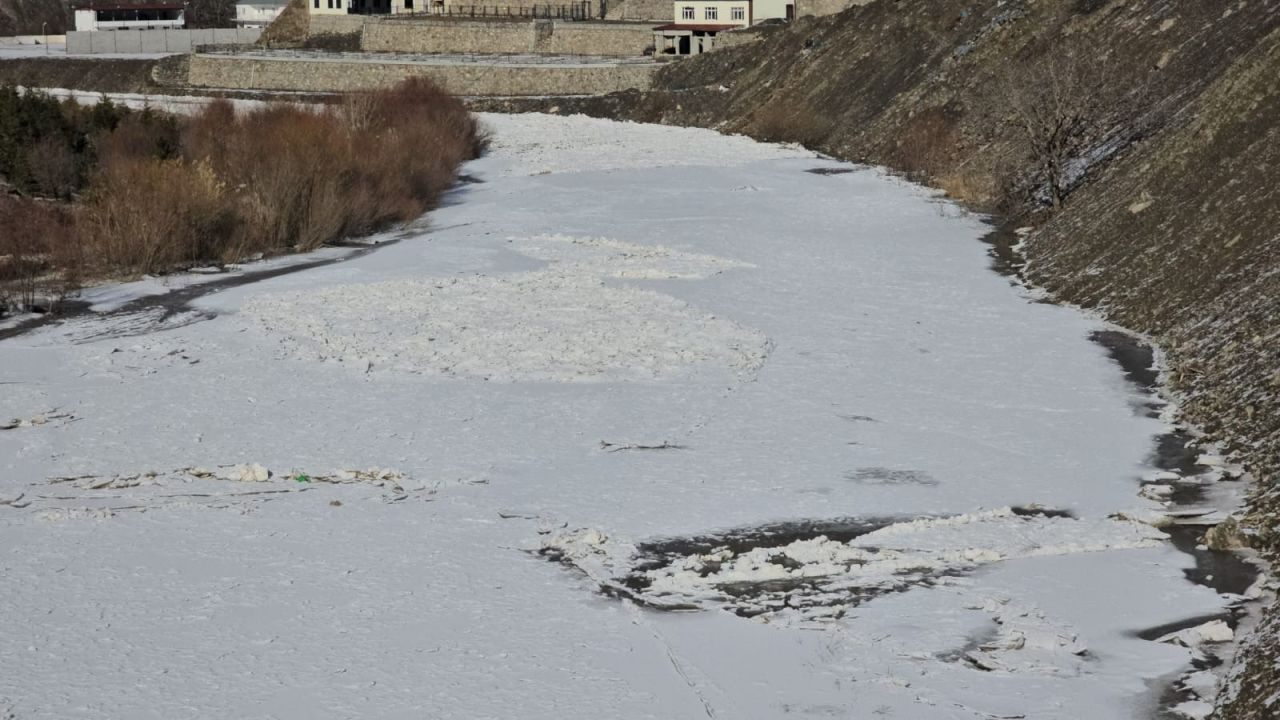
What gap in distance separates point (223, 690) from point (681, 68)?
6412cm

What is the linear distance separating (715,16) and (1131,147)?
54.2 meters

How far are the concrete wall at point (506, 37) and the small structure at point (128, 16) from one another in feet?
85.8

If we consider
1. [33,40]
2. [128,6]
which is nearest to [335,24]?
[128,6]

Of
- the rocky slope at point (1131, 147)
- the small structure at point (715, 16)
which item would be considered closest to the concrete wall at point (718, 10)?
the small structure at point (715, 16)

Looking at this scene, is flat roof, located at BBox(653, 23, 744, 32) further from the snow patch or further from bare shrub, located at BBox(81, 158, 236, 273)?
the snow patch

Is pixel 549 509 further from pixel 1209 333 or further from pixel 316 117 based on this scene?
pixel 316 117

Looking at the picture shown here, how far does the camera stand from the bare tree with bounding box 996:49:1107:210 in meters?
31.3

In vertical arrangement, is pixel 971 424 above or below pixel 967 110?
below

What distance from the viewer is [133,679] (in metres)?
11.3

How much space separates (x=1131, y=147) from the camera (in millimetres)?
30406

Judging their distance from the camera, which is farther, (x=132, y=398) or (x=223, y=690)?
(x=132, y=398)

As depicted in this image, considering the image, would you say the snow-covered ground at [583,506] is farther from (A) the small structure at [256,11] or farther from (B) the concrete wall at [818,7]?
(A) the small structure at [256,11]

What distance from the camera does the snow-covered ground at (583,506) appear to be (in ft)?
37.5

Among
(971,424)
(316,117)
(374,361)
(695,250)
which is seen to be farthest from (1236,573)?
(316,117)
